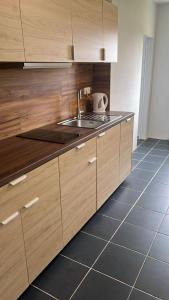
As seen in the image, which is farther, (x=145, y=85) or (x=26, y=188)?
(x=145, y=85)

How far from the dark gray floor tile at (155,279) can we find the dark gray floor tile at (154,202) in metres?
0.76

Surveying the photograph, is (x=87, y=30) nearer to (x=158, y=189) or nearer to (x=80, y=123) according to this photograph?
(x=80, y=123)

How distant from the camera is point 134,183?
3.07 metres

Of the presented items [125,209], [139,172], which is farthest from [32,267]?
[139,172]

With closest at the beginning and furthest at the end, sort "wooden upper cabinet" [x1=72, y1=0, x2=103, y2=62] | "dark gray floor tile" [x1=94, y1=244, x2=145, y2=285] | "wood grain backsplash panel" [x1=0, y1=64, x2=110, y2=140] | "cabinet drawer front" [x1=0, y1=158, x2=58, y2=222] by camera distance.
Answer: "cabinet drawer front" [x1=0, y1=158, x2=58, y2=222], "dark gray floor tile" [x1=94, y1=244, x2=145, y2=285], "wood grain backsplash panel" [x1=0, y1=64, x2=110, y2=140], "wooden upper cabinet" [x1=72, y1=0, x2=103, y2=62]

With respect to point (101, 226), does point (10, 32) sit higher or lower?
higher

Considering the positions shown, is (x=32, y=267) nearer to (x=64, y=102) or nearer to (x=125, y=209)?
(x=125, y=209)

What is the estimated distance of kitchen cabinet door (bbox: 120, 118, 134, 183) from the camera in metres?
2.71

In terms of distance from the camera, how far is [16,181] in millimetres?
1262

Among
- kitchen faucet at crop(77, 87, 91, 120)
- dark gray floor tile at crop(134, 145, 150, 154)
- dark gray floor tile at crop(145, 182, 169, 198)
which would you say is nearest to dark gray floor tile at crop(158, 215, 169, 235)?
dark gray floor tile at crop(145, 182, 169, 198)

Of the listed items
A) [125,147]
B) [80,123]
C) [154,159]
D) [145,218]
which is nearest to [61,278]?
[145,218]

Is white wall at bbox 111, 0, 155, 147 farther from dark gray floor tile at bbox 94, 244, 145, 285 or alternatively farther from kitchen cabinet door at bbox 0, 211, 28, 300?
kitchen cabinet door at bbox 0, 211, 28, 300

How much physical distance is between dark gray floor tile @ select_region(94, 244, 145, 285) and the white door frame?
327 centimetres

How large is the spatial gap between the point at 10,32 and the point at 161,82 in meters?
3.70
